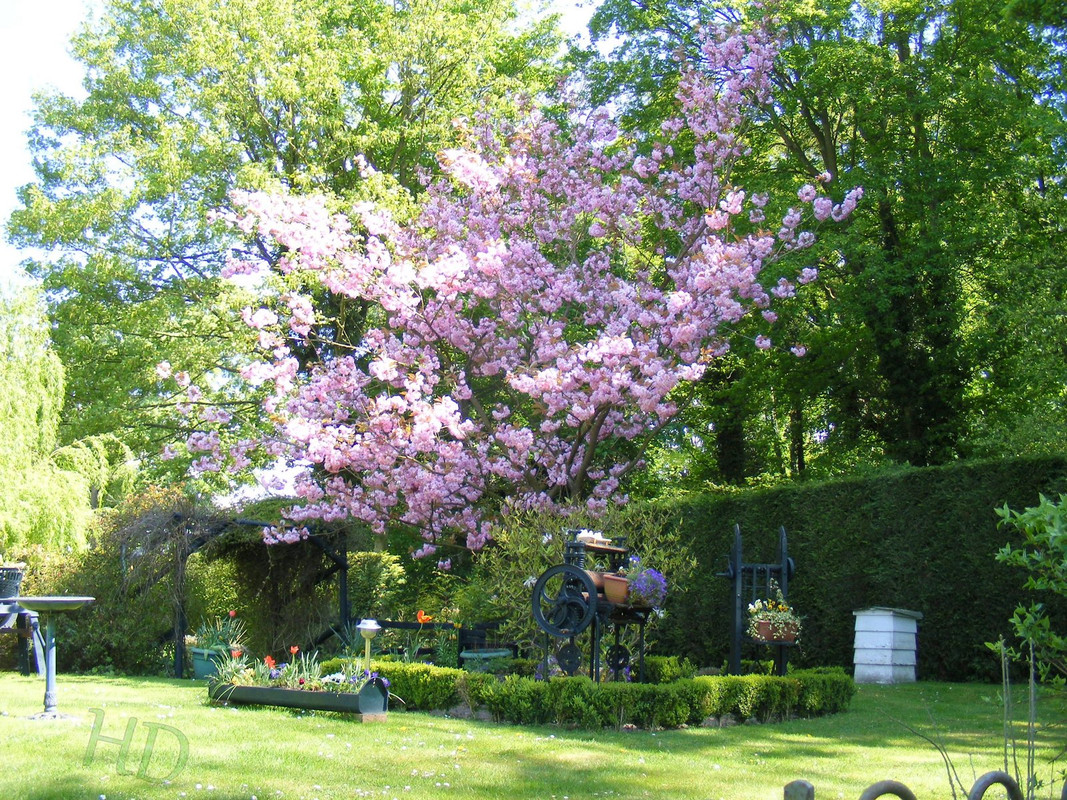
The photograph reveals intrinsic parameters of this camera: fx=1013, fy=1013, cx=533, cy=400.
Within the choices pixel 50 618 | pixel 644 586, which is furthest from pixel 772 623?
pixel 50 618

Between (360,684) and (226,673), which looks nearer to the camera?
(360,684)

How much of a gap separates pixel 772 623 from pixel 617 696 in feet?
7.54

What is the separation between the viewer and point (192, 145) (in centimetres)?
1780

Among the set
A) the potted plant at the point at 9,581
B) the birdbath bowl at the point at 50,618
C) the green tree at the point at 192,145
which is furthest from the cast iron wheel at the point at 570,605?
the green tree at the point at 192,145

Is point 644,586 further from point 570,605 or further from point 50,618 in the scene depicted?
point 50,618

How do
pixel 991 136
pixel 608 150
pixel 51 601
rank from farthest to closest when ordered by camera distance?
pixel 608 150 < pixel 991 136 < pixel 51 601

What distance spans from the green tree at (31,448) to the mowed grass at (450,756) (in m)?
4.05

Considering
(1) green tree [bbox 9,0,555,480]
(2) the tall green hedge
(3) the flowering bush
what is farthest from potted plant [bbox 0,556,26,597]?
(1) green tree [bbox 9,0,555,480]

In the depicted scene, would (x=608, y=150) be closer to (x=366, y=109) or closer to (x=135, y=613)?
(x=366, y=109)

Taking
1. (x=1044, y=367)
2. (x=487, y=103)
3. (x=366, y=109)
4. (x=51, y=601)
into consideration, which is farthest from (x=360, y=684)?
(x=366, y=109)

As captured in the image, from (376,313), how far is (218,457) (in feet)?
18.6

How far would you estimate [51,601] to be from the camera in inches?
281

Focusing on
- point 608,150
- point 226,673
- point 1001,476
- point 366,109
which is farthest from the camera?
Answer: point 366,109

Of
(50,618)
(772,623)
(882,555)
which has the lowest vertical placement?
(50,618)
